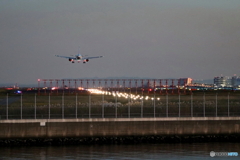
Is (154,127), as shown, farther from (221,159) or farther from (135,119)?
(221,159)

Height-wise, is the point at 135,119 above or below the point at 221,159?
above

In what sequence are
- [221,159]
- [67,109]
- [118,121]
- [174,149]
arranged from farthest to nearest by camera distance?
[67,109] → [118,121] → [174,149] → [221,159]

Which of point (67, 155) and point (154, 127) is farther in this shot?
point (154, 127)

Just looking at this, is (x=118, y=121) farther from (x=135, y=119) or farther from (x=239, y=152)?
(x=239, y=152)

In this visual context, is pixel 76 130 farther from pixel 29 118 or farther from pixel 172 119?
pixel 172 119

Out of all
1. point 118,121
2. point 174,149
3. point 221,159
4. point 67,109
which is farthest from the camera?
point 67,109

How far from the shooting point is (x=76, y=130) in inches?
2302

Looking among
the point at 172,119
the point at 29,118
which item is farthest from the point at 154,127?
the point at 29,118

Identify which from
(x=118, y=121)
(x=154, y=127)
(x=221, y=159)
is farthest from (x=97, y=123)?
(x=221, y=159)

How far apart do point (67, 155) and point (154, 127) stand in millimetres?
12404

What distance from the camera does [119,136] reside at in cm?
5906

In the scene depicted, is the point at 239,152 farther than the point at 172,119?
No

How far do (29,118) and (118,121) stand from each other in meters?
10.3

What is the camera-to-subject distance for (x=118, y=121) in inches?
2339
